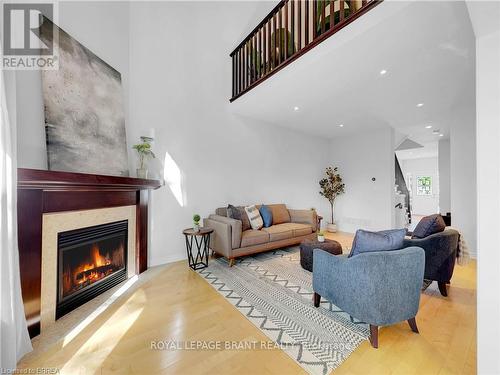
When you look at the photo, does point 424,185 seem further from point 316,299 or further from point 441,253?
point 316,299

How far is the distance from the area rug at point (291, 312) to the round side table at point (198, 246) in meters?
0.18

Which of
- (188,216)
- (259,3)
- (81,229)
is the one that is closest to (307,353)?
(81,229)

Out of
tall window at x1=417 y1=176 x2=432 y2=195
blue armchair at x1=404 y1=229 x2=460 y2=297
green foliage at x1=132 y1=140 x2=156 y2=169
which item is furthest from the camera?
tall window at x1=417 y1=176 x2=432 y2=195

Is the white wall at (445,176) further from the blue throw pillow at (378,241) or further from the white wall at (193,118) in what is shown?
the blue throw pillow at (378,241)

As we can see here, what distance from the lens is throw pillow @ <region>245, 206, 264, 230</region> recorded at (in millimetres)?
3792

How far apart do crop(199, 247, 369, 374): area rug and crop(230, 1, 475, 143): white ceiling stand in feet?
9.02

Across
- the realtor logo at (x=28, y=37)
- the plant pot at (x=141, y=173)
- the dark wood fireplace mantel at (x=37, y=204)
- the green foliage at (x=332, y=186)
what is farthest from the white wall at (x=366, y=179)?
the realtor logo at (x=28, y=37)

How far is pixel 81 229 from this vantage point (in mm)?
2145

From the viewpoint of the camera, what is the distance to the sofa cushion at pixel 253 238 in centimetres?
331

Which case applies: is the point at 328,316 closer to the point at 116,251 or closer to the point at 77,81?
the point at 116,251

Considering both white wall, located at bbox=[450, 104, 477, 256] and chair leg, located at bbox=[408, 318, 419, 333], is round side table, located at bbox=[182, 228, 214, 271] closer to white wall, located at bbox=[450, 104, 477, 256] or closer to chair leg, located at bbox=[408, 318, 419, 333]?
chair leg, located at bbox=[408, 318, 419, 333]

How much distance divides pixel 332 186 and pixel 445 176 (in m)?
3.26

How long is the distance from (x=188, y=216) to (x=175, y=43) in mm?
2851

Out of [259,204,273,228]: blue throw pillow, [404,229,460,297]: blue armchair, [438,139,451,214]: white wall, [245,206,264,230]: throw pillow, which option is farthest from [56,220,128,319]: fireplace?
[438,139,451,214]: white wall
